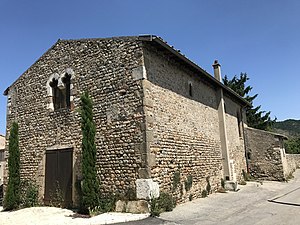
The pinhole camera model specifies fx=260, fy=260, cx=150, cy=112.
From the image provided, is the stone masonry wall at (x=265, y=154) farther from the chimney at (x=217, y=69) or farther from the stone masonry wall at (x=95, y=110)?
the stone masonry wall at (x=95, y=110)

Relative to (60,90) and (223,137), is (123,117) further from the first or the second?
(223,137)

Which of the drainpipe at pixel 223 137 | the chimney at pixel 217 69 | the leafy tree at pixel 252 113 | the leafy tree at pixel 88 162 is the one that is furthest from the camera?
the leafy tree at pixel 252 113

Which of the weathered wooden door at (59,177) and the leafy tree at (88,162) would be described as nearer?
the leafy tree at (88,162)

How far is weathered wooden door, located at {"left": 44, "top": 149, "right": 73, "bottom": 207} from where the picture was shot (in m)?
9.04

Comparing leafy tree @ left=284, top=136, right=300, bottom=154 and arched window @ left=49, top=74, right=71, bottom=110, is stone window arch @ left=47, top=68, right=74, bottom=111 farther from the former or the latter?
leafy tree @ left=284, top=136, right=300, bottom=154

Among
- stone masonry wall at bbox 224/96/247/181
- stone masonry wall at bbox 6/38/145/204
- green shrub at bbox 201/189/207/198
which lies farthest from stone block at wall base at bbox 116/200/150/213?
stone masonry wall at bbox 224/96/247/181

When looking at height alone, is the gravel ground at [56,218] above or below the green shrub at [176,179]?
below

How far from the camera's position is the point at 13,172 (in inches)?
408

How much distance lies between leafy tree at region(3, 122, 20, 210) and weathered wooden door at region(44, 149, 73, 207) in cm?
147

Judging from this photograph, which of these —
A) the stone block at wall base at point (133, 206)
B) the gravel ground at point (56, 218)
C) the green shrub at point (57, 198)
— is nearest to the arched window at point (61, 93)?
the green shrub at point (57, 198)

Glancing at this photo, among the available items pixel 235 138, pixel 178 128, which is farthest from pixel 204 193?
pixel 235 138

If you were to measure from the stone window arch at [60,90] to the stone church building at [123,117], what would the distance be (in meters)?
0.04

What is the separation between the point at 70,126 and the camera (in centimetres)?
952

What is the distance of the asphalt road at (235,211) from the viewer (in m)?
6.32
